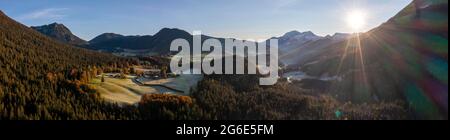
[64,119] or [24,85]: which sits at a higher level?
[24,85]

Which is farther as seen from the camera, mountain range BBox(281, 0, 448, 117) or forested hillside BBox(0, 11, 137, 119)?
mountain range BBox(281, 0, 448, 117)

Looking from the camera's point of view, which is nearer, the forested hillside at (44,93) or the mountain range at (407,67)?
the forested hillside at (44,93)

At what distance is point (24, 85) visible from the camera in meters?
32.5

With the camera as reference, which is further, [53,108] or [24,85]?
[24,85]

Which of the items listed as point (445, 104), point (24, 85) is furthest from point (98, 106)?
point (445, 104)

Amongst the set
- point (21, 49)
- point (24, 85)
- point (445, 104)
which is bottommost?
point (445, 104)

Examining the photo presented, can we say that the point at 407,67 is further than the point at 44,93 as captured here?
Yes

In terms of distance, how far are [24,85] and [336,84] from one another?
52837 millimetres

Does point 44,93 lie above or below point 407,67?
below

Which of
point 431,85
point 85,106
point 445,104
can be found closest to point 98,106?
point 85,106

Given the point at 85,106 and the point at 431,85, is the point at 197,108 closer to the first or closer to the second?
the point at 85,106
